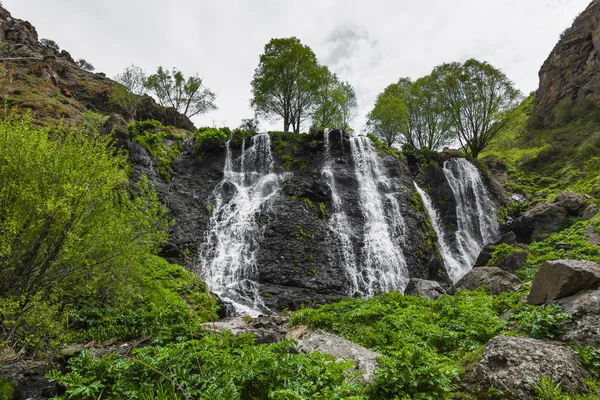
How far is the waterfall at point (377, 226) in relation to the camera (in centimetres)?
1627

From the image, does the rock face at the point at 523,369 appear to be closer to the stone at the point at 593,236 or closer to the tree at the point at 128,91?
the stone at the point at 593,236

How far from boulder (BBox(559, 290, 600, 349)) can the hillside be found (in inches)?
1.3

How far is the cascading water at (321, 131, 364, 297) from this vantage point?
15.9 m

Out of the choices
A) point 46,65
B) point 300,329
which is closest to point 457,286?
point 300,329

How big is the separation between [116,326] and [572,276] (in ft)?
34.9

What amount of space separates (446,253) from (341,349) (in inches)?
640

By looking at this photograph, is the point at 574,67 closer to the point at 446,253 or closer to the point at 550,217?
the point at 550,217

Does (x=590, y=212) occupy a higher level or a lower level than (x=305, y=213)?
lower

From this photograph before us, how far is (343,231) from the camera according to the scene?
60.4 ft

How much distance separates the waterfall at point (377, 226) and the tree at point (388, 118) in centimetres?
869

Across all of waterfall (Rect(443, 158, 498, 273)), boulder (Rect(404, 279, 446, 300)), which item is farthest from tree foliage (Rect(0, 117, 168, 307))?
waterfall (Rect(443, 158, 498, 273))

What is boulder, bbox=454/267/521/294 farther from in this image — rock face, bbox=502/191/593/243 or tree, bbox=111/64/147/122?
tree, bbox=111/64/147/122

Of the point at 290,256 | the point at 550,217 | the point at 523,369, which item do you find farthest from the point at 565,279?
the point at 550,217

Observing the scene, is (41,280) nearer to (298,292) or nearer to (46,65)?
(298,292)
